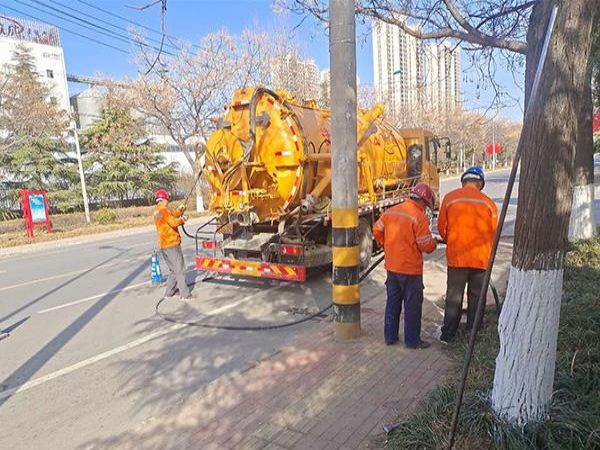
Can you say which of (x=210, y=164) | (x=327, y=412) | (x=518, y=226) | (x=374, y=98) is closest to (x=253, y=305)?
(x=210, y=164)

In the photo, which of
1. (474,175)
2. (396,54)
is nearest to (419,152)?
(396,54)

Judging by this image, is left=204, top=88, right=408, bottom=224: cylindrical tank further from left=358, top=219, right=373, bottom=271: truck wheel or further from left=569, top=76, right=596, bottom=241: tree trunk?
left=569, top=76, right=596, bottom=241: tree trunk

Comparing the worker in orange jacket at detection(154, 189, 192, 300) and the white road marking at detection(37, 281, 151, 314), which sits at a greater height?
the worker in orange jacket at detection(154, 189, 192, 300)

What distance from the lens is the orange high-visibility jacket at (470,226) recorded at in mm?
4566

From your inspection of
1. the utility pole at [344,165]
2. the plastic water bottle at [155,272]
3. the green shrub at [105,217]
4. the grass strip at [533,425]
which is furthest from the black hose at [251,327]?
the green shrub at [105,217]

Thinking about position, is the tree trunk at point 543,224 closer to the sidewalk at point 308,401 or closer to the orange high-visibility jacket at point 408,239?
the sidewalk at point 308,401

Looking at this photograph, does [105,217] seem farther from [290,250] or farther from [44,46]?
[44,46]

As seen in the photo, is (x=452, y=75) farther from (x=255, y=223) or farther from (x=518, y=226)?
(x=518, y=226)

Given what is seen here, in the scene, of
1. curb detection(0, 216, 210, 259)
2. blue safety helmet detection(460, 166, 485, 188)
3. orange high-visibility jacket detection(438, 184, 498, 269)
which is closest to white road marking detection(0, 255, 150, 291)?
curb detection(0, 216, 210, 259)

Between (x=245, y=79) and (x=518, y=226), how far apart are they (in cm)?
2198

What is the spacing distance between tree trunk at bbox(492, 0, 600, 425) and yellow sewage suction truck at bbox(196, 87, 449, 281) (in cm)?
414

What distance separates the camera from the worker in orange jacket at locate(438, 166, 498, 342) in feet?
15.0

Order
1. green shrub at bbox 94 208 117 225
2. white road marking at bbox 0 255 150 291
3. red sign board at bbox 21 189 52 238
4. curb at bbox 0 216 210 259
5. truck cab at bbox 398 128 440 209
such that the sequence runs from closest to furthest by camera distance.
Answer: white road marking at bbox 0 255 150 291 < truck cab at bbox 398 128 440 209 < curb at bbox 0 216 210 259 < red sign board at bbox 21 189 52 238 < green shrub at bbox 94 208 117 225

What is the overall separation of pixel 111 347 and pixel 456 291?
3.87 m
